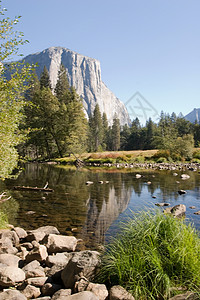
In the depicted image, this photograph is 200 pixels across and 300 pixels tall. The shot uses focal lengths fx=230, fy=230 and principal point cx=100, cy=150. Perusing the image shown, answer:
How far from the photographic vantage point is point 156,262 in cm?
445

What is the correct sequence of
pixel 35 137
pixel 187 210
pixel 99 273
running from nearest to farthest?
pixel 99 273
pixel 187 210
pixel 35 137

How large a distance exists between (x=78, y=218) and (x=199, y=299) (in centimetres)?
805

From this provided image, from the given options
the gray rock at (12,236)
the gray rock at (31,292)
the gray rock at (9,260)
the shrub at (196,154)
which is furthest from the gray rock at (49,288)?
the shrub at (196,154)

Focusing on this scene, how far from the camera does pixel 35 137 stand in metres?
52.6

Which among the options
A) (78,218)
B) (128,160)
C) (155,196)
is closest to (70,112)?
(128,160)

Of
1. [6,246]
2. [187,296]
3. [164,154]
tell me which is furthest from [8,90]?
[164,154]

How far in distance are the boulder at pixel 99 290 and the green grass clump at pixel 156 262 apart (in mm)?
365

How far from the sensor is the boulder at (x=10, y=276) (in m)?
5.15

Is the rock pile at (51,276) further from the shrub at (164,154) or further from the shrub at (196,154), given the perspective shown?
the shrub at (196,154)

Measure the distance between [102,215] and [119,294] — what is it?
25.4ft

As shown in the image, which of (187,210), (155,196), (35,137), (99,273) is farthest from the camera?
(35,137)

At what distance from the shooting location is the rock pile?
4352mm

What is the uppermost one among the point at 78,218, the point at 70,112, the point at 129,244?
the point at 70,112

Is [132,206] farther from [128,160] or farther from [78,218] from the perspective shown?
[128,160]
